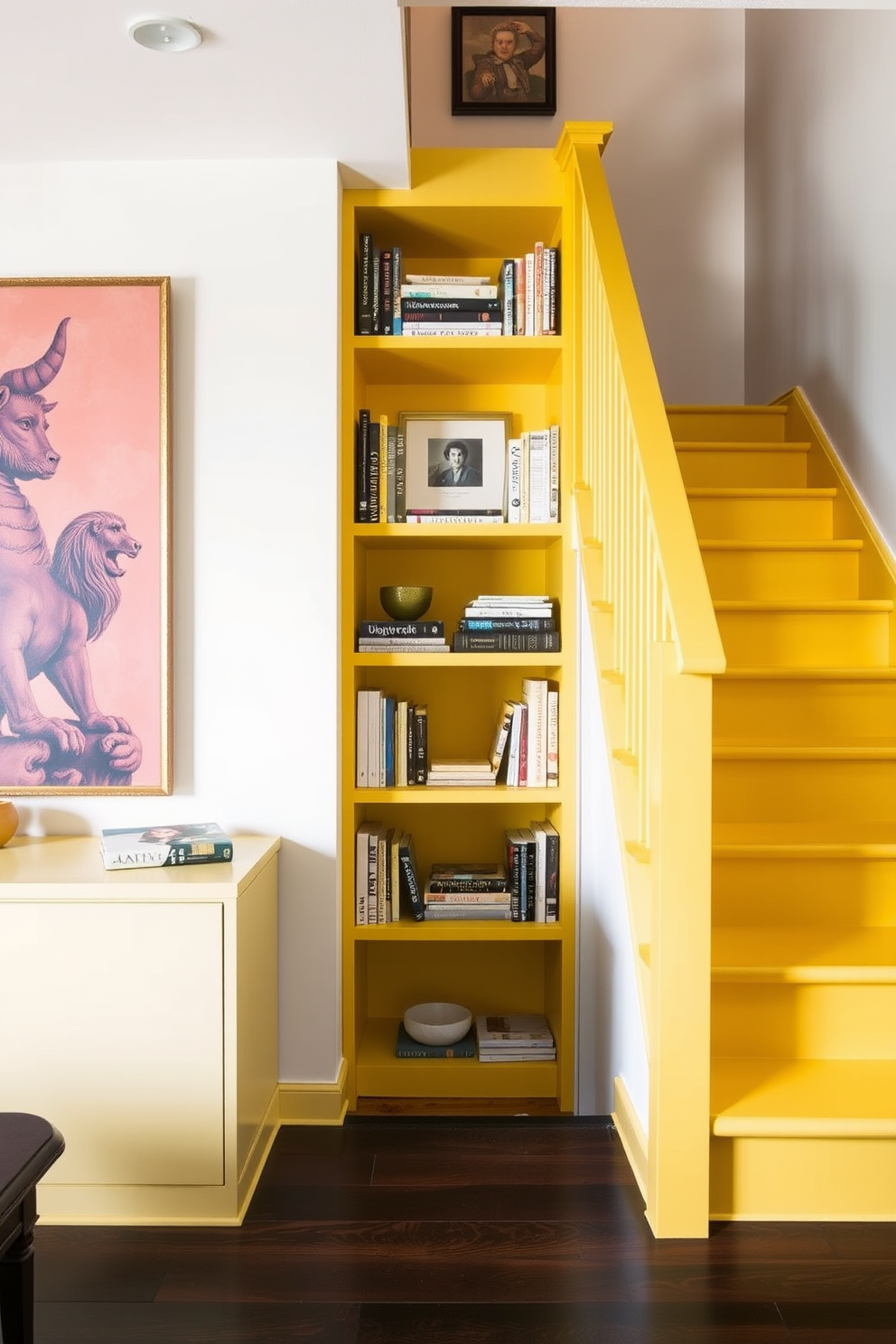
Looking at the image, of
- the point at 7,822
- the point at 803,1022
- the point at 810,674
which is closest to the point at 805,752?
the point at 810,674

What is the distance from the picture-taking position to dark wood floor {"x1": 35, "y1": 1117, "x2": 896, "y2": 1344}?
1580mm

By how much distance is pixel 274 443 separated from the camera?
254 cm

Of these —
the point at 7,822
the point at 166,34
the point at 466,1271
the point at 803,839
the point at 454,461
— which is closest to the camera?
the point at 466,1271

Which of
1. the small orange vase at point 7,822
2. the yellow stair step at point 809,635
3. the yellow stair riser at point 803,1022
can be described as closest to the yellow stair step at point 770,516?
the yellow stair step at point 809,635

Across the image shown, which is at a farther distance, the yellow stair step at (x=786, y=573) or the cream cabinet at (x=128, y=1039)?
the yellow stair step at (x=786, y=573)

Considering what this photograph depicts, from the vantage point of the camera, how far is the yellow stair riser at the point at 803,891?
222cm

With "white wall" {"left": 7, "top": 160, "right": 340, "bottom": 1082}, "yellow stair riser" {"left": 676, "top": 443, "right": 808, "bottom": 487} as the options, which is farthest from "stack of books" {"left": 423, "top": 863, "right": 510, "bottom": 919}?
"yellow stair riser" {"left": 676, "top": 443, "right": 808, "bottom": 487}

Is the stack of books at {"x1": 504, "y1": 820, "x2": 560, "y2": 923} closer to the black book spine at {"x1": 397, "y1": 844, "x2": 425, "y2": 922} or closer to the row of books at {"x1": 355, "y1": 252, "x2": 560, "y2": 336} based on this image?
the black book spine at {"x1": 397, "y1": 844, "x2": 425, "y2": 922}

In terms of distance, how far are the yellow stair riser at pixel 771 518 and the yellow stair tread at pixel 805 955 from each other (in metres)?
1.22

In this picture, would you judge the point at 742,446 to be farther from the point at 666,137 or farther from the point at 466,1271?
the point at 466,1271

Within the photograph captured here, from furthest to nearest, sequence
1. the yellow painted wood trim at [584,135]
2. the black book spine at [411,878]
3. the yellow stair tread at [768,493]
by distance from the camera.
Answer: the yellow stair tread at [768,493] → the black book spine at [411,878] → the yellow painted wood trim at [584,135]

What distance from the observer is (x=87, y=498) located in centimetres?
249

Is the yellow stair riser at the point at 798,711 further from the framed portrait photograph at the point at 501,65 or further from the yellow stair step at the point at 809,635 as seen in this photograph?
the framed portrait photograph at the point at 501,65

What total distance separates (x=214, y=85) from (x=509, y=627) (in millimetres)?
1419
